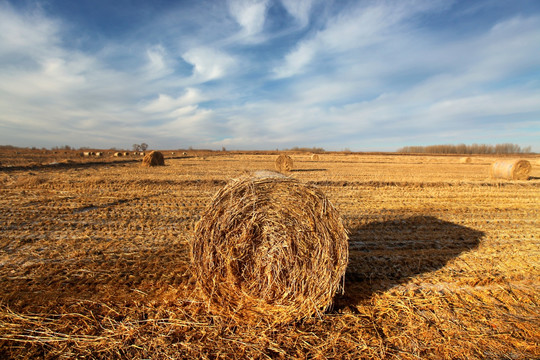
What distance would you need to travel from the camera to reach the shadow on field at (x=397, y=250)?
4.37m

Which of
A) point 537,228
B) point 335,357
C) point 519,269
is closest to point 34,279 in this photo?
point 335,357

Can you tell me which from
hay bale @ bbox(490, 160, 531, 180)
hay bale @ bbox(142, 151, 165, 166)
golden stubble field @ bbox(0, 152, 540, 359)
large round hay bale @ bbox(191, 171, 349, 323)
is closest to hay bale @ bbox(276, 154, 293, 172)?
hay bale @ bbox(142, 151, 165, 166)

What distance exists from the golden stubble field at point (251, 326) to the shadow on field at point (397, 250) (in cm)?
3

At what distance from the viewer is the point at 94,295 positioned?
151 inches

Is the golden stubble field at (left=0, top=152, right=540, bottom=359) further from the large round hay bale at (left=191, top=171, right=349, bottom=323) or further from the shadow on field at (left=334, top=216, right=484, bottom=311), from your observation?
the large round hay bale at (left=191, top=171, right=349, bottom=323)

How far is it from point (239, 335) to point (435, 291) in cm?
299

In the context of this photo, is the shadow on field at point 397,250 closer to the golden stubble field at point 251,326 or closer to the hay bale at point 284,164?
the golden stubble field at point 251,326

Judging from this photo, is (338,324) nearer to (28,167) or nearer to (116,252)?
(116,252)

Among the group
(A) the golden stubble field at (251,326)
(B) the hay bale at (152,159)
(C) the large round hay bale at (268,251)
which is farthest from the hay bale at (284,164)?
(C) the large round hay bale at (268,251)

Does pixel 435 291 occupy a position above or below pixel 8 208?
below

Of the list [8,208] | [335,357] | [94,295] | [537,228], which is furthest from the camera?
[8,208]

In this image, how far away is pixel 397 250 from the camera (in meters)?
5.67

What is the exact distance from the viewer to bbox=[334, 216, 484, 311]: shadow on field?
14.3 feet

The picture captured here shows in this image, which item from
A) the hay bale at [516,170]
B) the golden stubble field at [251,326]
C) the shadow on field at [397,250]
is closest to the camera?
the golden stubble field at [251,326]
